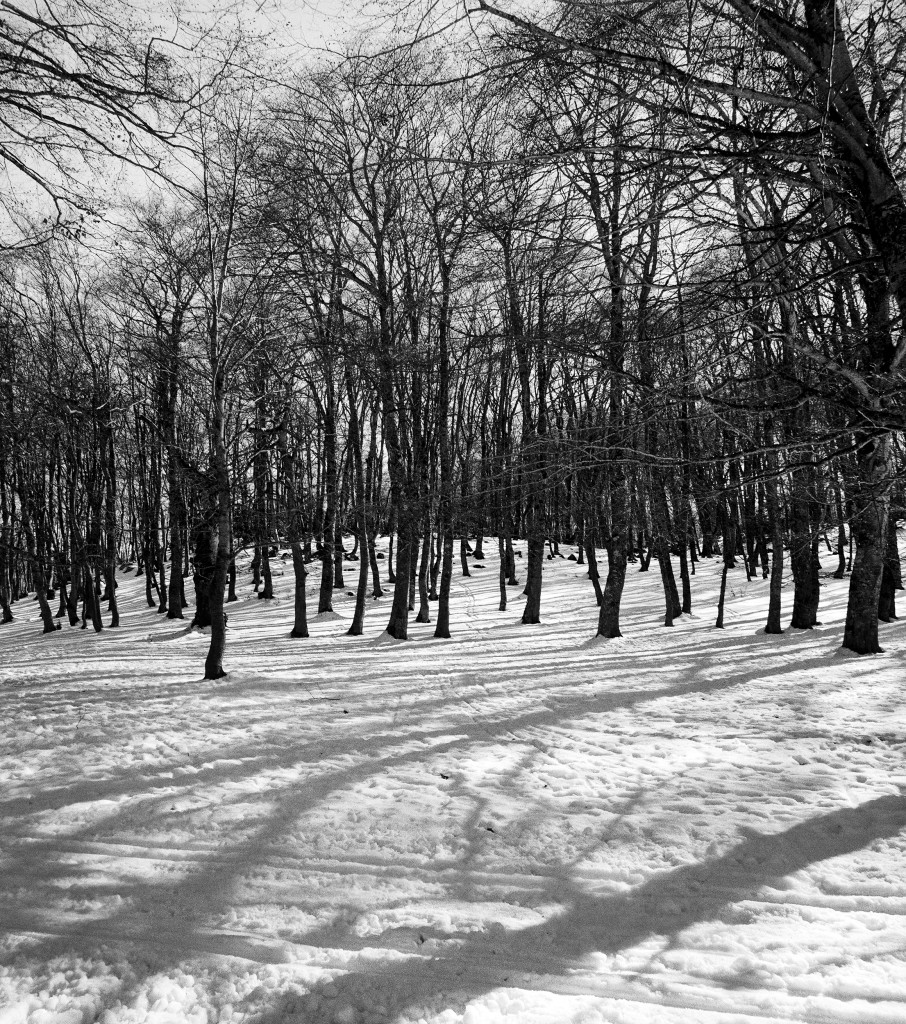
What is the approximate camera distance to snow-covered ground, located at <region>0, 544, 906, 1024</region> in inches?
115

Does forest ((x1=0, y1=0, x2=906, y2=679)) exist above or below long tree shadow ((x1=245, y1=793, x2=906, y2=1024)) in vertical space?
above

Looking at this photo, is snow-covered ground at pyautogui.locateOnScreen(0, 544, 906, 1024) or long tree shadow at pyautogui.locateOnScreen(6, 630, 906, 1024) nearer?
snow-covered ground at pyautogui.locateOnScreen(0, 544, 906, 1024)

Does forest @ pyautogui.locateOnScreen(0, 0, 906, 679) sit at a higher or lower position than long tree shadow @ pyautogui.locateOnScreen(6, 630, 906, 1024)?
higher

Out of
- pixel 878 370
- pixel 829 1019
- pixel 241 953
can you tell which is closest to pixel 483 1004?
pixel 241 953

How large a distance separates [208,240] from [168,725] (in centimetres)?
719

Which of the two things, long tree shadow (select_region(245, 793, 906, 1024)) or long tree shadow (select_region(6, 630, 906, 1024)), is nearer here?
long tree shadow (select_region(245, 793, 906, 1024))

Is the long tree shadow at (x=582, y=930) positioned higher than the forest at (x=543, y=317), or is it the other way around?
the forest at (x=543, y=317)

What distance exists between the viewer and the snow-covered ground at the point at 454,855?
2924mm

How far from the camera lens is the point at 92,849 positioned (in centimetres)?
425

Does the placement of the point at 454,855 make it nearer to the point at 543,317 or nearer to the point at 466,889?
the point at 466,889

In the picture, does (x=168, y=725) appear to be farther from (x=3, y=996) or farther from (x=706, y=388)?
(x=706, y=388)

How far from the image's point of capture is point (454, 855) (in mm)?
4180

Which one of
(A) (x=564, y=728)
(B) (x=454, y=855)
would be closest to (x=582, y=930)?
(B) (x=454, y=855)

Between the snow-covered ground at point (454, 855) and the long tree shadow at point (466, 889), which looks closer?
the snow-covered ground at point (454, 855)
